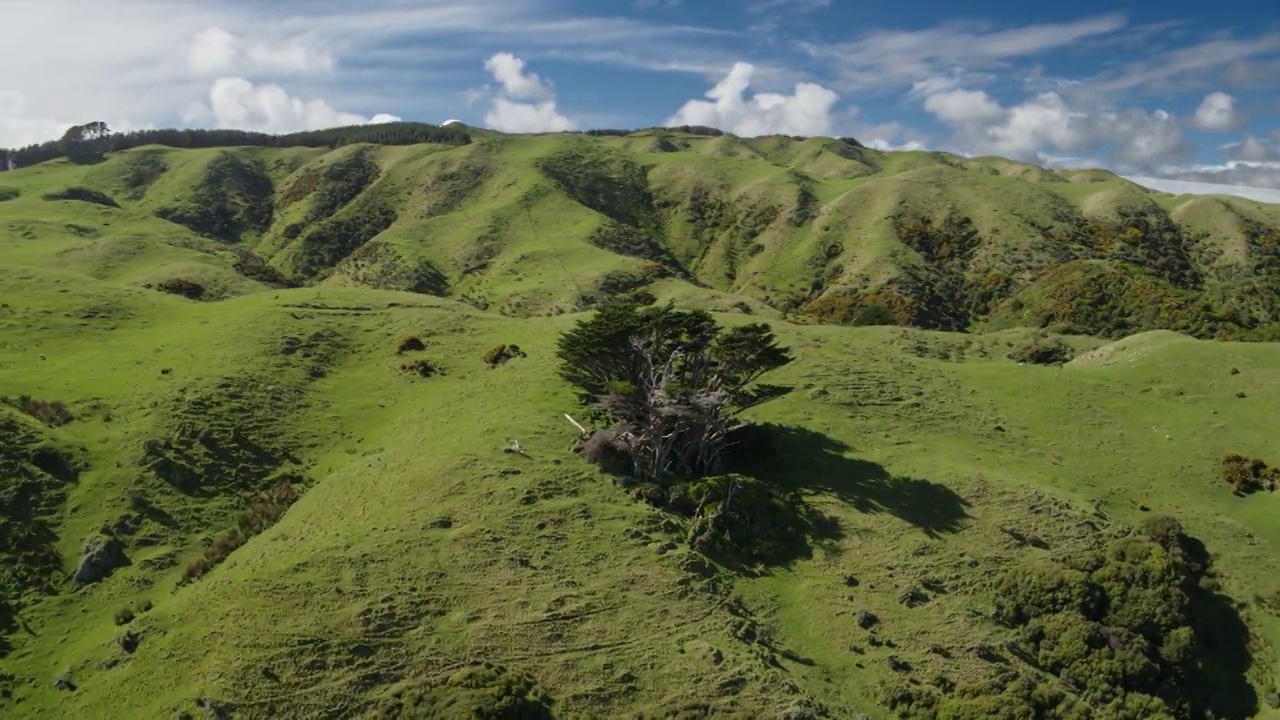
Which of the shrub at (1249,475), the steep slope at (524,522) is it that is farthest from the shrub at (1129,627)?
the shrub at (1249,475)

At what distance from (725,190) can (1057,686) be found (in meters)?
163

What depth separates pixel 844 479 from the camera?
47.2 meters

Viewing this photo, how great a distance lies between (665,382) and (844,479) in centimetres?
1210

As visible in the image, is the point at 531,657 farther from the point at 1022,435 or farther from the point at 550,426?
the point at 1022,435

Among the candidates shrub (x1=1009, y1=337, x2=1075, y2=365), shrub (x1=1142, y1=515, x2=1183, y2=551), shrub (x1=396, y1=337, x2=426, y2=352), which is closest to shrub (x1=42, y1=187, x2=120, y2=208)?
shrub (x1=396, y1=337, x2=426, y2=352)

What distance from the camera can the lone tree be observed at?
45875mm

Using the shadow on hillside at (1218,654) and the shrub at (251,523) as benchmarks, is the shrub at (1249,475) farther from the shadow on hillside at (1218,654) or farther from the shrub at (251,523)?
the shrub at (251,523)

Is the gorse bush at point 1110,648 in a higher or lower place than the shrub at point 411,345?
lower

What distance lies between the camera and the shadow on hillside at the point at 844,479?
4397 cm

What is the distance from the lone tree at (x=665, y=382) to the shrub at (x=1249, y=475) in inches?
1106

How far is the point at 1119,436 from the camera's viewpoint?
53.5m

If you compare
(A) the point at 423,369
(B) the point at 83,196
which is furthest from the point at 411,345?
(B) the point at 83,196

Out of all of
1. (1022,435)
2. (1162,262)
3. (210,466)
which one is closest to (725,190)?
(1162,262)

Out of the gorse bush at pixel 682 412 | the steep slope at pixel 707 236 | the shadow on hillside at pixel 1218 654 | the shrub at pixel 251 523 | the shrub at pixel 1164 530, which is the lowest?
the shadow on hillside at pixel 1218 654
